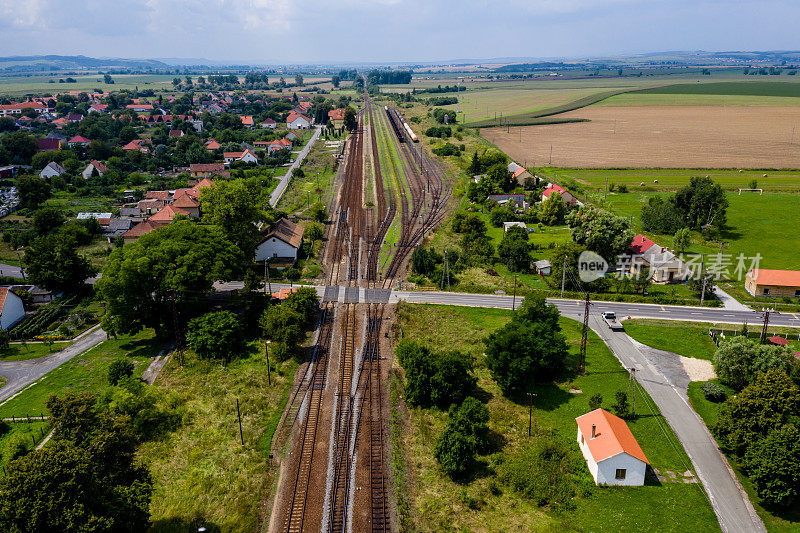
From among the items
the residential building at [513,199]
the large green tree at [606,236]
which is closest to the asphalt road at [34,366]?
the large green tree at [606,236]

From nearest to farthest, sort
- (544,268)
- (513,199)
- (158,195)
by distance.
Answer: (544,268) → (513,199) → (158,195)

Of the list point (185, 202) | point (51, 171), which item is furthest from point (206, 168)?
point (51, 171)

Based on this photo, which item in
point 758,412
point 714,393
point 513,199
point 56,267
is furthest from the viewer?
point 513,199

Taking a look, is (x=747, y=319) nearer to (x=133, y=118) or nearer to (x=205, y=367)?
(x=205, y=367)

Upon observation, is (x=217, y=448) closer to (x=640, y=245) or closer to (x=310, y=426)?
(x=310, y=426)

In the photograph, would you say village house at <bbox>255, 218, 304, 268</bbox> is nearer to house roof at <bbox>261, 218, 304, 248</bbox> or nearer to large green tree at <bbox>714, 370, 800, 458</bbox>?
house roof at <bbox>261, 218, 304, 248</bbox>

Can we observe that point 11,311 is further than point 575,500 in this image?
Yes
